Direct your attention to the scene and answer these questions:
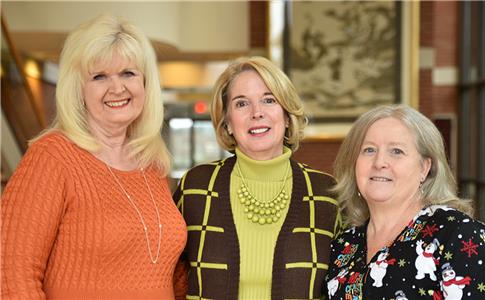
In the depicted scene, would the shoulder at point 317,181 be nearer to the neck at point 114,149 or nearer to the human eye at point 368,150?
the human eye at point 368,150

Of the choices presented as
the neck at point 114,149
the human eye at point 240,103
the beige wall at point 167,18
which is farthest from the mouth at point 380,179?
the beige wall at point 167,18

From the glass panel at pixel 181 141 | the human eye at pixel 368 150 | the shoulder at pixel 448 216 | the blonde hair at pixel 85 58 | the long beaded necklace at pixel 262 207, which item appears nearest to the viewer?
the shoulder at pixel 448 216

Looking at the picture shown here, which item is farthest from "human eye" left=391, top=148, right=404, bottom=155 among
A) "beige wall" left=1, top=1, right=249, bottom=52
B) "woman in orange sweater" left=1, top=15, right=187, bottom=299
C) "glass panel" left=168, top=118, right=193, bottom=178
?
"glass panel" left=168, top=118, right=193, bottom=178

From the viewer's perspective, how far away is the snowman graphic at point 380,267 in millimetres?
2125

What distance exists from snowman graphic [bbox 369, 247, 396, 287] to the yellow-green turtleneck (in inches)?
17.9

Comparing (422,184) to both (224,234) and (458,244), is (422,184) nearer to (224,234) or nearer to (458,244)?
(458,244)

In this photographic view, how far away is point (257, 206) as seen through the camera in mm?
2525

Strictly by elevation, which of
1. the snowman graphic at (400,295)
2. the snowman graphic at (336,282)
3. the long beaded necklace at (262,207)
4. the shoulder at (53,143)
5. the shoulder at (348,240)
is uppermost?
the shoulder at (53,143)

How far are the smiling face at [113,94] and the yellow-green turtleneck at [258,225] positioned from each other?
0.58m

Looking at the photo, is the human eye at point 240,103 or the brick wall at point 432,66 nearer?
the human eye at point 240,103

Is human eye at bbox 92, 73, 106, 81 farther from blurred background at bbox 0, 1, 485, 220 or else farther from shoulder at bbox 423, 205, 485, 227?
blurred background at bbox 0, 1, 485, 220

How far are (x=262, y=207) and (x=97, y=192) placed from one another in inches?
28.5

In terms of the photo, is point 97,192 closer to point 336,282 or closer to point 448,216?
point 336,282

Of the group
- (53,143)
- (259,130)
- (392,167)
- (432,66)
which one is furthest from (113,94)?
(432,66)
